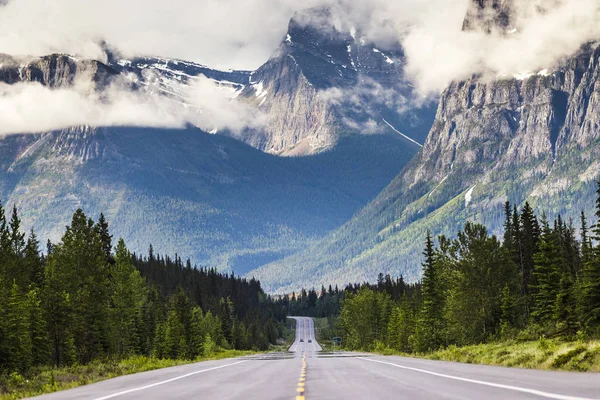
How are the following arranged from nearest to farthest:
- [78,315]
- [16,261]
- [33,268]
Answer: [78,315] < [16,261] < [33,268]

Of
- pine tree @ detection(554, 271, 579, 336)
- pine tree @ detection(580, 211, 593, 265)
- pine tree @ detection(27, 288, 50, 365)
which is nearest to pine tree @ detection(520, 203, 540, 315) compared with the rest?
pine tree @ detection(580, 211, 593, 265)

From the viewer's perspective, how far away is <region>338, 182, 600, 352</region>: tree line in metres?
57.2

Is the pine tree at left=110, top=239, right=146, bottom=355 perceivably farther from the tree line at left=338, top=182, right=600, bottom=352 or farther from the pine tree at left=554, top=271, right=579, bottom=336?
the pine tree at left=554, top=271, right=579, bottom=336

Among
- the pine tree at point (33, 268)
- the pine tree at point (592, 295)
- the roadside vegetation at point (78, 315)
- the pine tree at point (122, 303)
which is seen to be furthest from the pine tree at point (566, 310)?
the pine tree at point (33, 268)

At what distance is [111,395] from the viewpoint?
20531mm

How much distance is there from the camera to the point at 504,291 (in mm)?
75500

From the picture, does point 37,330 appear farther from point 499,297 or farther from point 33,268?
point 499,297

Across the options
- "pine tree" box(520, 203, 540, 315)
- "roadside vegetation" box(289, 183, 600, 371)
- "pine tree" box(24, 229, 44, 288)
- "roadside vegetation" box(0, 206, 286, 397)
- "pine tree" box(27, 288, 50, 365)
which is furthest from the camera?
"pine tree" box(520, 203, 540, 315)

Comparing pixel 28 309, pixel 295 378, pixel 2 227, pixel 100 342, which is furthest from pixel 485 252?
pixel 295 378

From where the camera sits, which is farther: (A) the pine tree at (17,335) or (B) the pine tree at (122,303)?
(B) the pine tree at (122,303)

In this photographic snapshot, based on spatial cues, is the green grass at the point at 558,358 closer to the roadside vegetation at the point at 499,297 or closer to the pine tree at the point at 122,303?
the roadside vegetation at the point at 499,297

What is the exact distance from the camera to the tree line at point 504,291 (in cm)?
5722

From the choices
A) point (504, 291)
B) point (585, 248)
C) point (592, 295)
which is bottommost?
point (592, 295)

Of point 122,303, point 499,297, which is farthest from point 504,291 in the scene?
point 122,303
